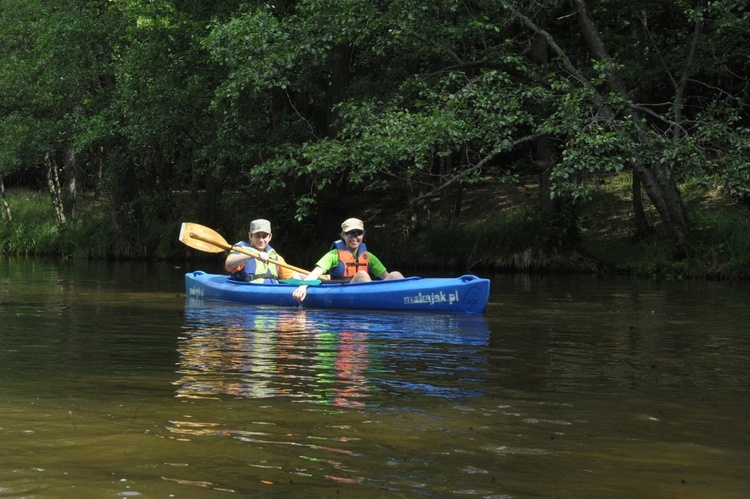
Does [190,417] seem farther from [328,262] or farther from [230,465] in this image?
[328,262]

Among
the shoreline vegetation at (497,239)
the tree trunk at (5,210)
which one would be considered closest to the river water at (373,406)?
the shoreline vegetation at (497,239)

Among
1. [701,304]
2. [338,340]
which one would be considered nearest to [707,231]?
[701,304]

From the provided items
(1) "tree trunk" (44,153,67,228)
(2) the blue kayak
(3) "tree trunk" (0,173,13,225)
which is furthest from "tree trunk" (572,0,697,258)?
(3) "tree trunk" (0,173,13,225)

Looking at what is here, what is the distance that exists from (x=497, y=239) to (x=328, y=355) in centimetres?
1323

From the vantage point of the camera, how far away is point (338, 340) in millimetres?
8508

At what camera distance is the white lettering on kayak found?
10.8 metres

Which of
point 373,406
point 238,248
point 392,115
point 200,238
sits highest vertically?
point 392,115

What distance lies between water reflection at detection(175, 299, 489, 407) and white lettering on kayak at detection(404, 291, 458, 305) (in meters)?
0.21

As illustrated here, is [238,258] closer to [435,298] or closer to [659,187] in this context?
[435,298]

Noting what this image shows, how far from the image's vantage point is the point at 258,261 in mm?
12703

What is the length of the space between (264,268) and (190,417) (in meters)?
7.87

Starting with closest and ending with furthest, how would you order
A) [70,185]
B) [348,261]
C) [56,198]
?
[348,261] < [56,198] < [70,185]

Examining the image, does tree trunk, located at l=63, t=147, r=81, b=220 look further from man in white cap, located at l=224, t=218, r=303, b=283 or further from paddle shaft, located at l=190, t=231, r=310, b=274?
Answer: man in white cap, located at l=224, t=218, r=303, b=283

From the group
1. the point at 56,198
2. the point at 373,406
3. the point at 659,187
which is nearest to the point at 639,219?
the point at 659,187
